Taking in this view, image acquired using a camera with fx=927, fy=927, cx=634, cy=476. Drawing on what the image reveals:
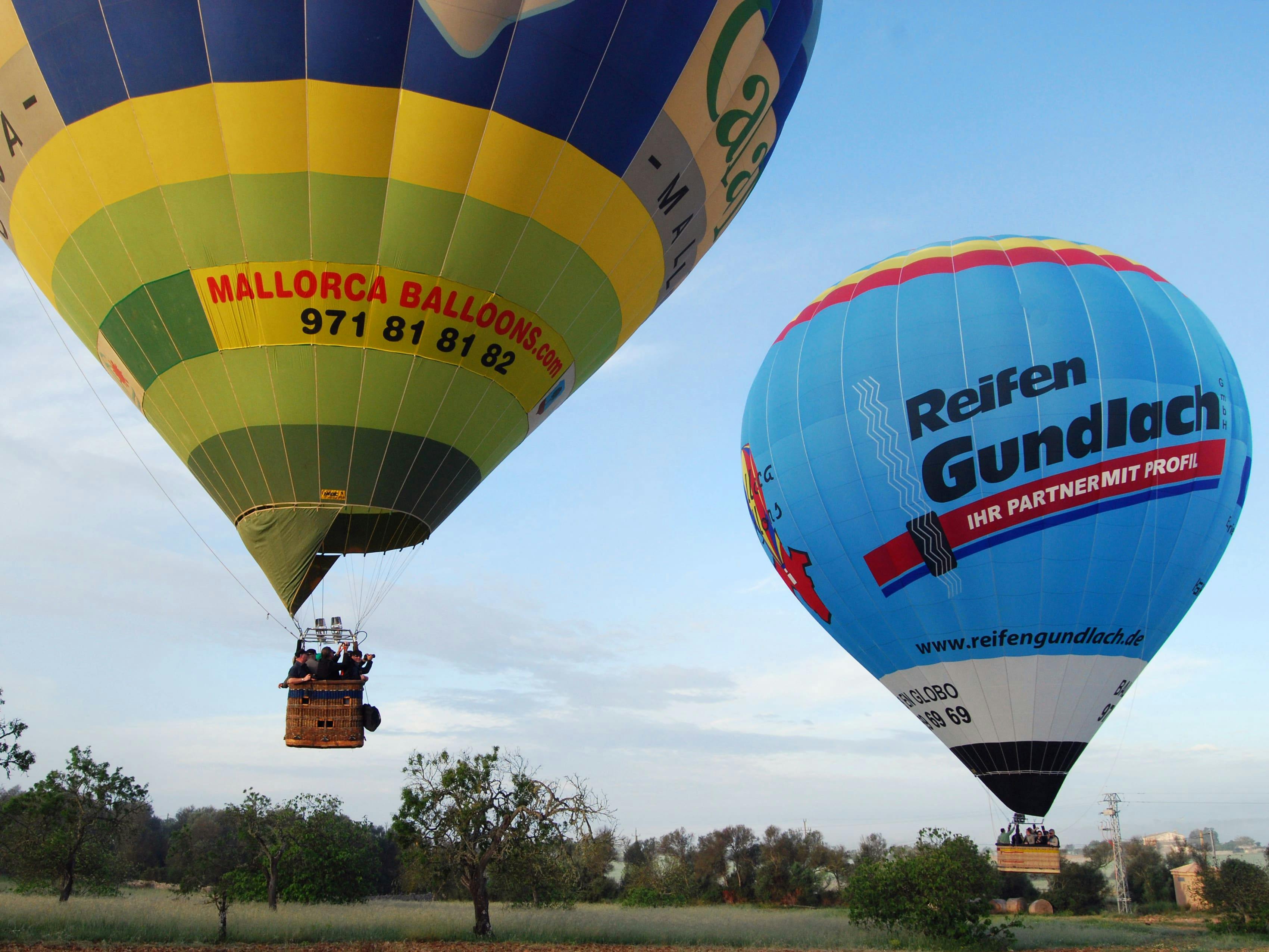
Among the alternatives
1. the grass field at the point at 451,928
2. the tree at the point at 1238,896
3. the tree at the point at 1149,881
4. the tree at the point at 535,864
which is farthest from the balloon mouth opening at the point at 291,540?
the tree at the point at 1149,881

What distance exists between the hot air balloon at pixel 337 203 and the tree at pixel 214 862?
8.98 metres

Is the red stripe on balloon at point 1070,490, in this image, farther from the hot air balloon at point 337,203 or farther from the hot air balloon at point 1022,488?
the hot air balloon at point 337,203

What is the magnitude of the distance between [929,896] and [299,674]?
535 inches

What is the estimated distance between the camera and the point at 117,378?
9133mm

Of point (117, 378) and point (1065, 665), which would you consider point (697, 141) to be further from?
point (1065, 665)

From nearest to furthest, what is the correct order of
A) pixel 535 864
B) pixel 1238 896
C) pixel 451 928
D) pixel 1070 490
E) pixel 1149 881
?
1. pixel 1070 490
2. pixel 451 928
3. pixel 535 864
4. pixel 1238 896
5. pixel 1149 881

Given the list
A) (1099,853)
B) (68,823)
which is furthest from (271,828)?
(1099,853)

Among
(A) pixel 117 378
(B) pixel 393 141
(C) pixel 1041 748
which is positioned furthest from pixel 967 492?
(A) pixel 117 378

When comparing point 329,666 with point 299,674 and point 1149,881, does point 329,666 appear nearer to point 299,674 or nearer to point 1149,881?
point 299,674

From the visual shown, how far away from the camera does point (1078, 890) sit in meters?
34.6

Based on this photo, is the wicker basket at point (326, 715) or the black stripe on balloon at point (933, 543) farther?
the black stripe on balloon at point (933, 543)

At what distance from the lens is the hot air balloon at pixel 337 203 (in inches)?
296

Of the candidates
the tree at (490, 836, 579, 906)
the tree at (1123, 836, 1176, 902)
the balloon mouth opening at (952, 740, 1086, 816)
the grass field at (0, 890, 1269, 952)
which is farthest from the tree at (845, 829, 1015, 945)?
the tree at (1123, 836, 1176, 902)

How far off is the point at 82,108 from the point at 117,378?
2596mm
